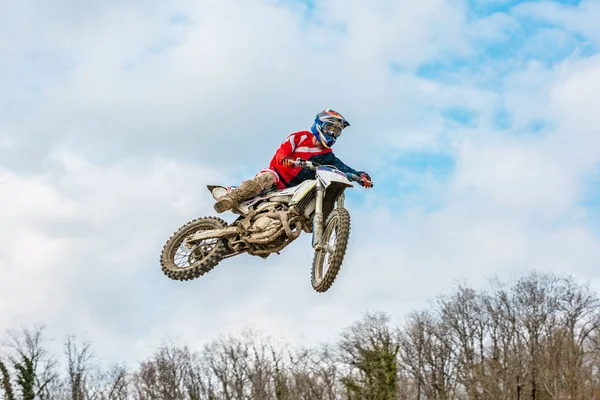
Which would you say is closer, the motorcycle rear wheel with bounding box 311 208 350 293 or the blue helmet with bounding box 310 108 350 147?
the motorcycle rear wheel with bounding box 311 208 350 293

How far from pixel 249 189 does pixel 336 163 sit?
148 cm

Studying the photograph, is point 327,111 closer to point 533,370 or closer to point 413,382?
point 533,370

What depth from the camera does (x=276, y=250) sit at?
46.8ft

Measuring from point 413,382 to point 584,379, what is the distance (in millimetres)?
9837

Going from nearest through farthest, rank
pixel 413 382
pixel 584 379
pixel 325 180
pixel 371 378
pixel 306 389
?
pixel 325 180, pixel 371 378, pixel 584 379, pixel 306 389, pixel 413 382

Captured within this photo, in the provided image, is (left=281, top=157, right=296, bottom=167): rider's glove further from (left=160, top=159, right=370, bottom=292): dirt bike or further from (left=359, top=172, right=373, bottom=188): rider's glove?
(left=359, top=172, right=373, bottom=188): rider's glove

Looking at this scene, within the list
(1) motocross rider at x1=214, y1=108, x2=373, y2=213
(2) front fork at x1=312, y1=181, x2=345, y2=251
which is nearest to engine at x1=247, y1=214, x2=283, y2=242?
(1) motocross rider at x1=214, y1=108, x2=373, y2=213

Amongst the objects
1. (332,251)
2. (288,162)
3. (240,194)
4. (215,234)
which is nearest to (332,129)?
(288,162)

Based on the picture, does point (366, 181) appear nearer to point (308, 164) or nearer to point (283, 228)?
point (308, 164)

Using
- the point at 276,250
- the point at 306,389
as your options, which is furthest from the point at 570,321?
the point at 276,250

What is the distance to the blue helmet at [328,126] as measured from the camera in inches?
560

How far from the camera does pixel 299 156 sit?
47.0ft

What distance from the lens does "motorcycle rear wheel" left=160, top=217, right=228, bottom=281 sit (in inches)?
587

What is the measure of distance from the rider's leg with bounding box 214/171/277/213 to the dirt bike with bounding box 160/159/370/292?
0.42 ft
